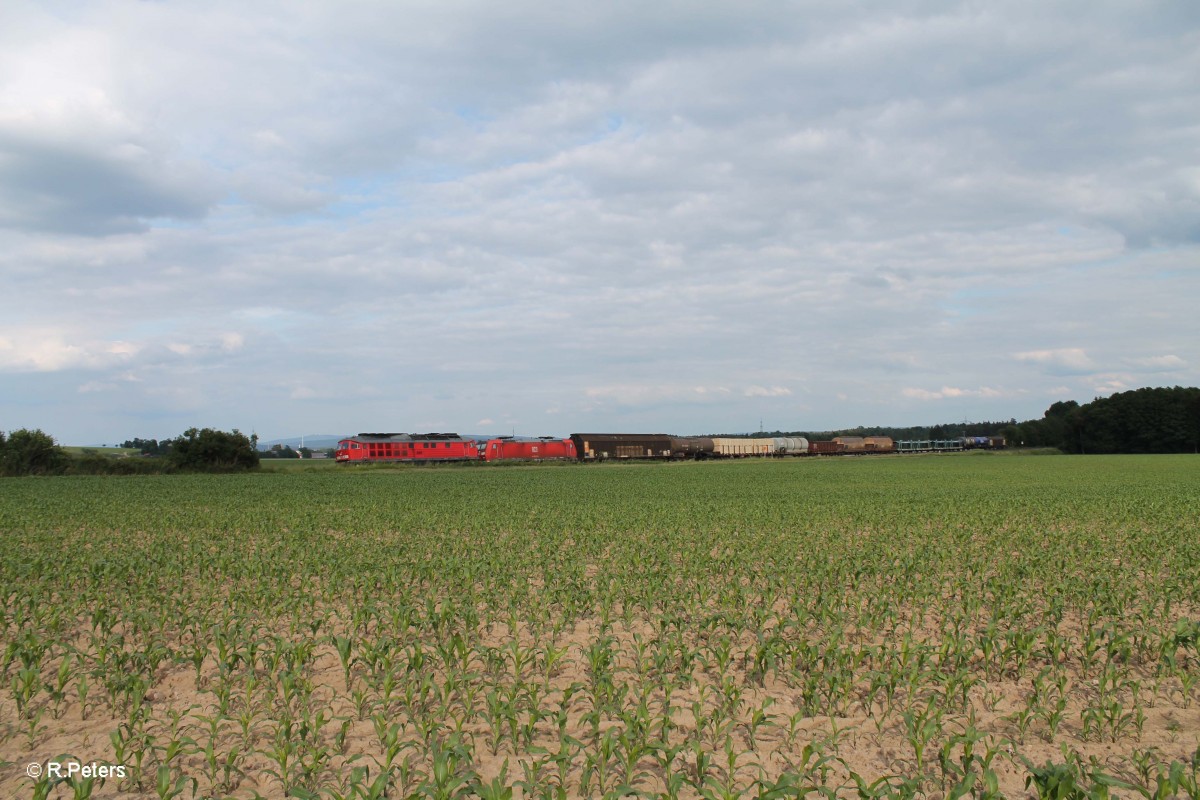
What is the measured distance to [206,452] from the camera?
2677 inches

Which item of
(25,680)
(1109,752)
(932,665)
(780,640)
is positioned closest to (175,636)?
(25,680)

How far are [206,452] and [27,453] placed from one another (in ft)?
43.6

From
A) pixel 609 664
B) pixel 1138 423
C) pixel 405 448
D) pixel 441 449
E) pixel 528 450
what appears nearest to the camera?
pixel 609 664

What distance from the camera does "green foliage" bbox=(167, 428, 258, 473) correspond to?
221 feet

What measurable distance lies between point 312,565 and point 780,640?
415 inches

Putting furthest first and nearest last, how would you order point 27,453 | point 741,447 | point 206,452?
1. point 741,447
2. point 206,452
3. point 27,453

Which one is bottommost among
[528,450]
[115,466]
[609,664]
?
[609,664]

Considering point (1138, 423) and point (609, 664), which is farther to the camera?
point (1138, 423)

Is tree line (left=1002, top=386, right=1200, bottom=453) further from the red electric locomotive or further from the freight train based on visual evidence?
the red electric locomotive

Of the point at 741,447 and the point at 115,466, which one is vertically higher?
the point at 115,466

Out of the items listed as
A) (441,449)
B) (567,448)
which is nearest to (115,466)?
(441,449)

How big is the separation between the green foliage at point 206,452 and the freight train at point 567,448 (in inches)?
458

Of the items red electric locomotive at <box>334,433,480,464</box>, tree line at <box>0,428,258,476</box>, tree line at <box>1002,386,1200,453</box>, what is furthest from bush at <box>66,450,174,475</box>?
tree line at <box>1002,386,1200,453</box>

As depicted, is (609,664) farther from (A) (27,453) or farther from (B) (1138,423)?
(B) (1138,423)
